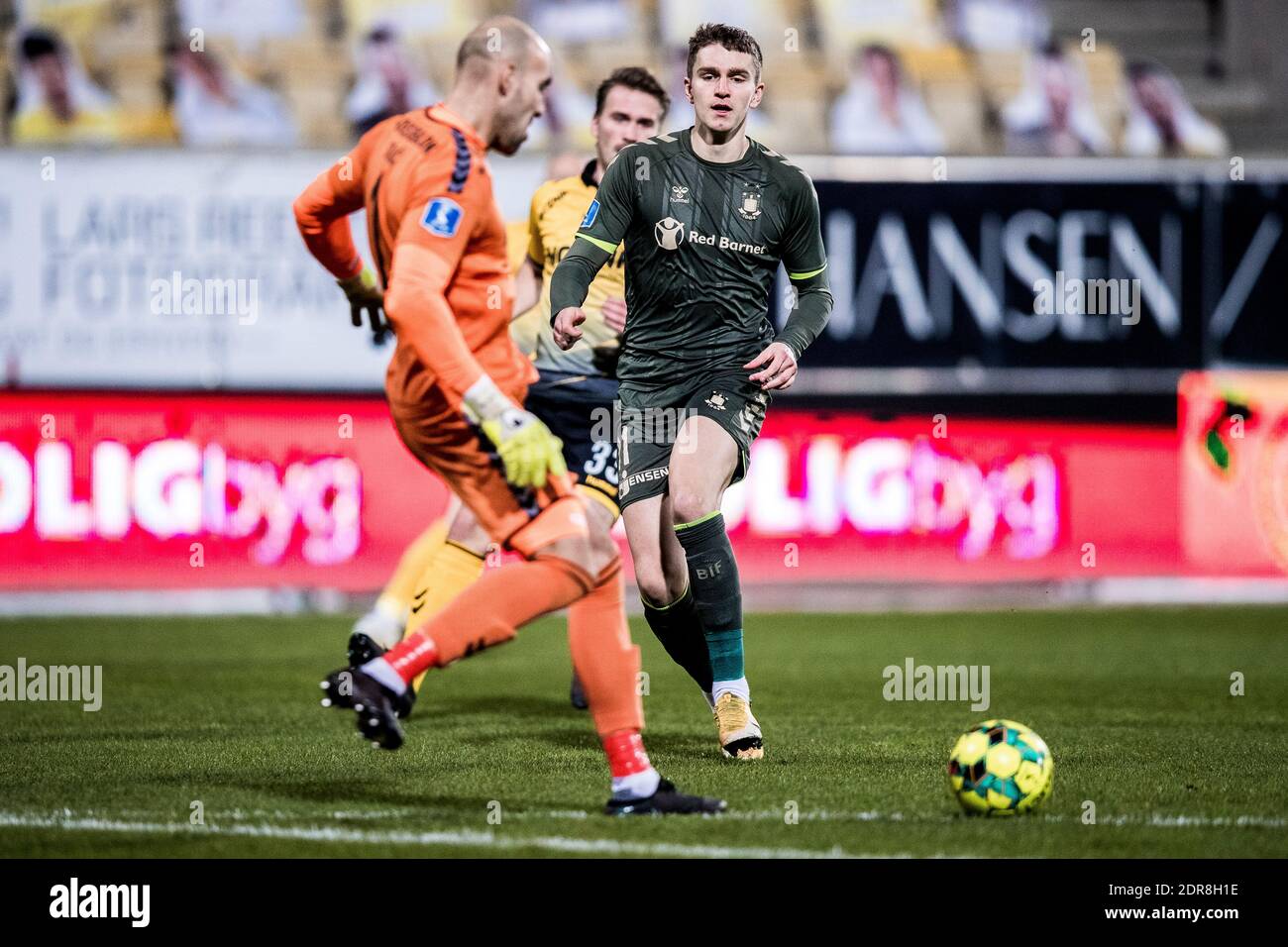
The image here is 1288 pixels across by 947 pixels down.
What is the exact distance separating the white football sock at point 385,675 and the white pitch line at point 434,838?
1.22ft

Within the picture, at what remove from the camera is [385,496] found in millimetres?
12953

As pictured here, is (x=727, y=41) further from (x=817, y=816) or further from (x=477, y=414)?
(x=817, y=816)

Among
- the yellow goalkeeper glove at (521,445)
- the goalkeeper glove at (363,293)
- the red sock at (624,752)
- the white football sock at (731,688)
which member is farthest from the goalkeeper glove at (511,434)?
the white football sock at (731,688)

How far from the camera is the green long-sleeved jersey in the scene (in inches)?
236

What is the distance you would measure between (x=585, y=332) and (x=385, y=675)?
309cm

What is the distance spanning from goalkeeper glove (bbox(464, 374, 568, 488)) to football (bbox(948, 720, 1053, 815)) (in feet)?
4.54

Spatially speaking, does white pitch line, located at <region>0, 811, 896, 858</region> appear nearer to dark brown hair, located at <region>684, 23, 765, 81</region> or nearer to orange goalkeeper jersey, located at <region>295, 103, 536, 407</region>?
orange goalkeeper jersey, located at <region>295, 103, 536, 407</region>

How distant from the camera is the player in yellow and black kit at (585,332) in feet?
22.4

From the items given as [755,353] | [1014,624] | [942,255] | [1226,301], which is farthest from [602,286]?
[1226,301]

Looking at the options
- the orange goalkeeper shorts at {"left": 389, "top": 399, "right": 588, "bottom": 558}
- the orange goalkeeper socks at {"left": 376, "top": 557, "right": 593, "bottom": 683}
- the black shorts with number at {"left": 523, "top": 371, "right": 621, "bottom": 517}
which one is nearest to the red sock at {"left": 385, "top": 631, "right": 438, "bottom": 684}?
the orange goalkeeper socks at {"left": 376, "top": 557, "right": 593, "bottom": 683}

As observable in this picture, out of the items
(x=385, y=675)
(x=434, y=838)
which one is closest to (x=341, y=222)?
(x=385, y=675)

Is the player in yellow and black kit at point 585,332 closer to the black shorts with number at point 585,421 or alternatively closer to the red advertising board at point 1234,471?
the black shorts with number at point 585,421
